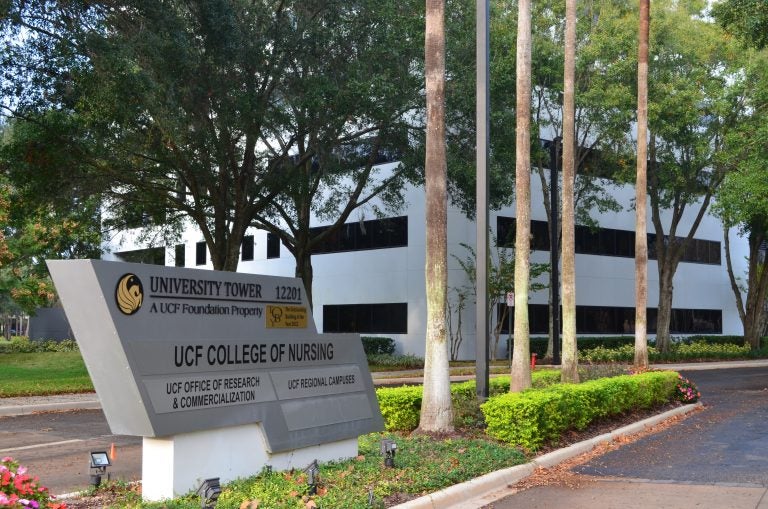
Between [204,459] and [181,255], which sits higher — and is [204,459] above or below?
below

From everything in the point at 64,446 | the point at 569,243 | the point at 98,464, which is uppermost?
the point at 569,243

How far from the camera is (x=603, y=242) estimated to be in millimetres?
41406

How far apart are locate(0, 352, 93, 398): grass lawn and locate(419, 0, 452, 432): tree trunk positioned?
43.9 feet

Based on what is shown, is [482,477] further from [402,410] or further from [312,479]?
[402,410]

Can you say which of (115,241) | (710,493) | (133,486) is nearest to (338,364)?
(133,486)

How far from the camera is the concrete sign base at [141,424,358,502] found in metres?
7.95

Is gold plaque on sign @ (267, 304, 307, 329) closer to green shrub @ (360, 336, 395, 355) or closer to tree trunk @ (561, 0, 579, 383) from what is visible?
tree trunk @ (561, 0, 579, 383)

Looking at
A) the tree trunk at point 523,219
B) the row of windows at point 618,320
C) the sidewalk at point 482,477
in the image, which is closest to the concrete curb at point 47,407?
the sidewalk at point 482,477

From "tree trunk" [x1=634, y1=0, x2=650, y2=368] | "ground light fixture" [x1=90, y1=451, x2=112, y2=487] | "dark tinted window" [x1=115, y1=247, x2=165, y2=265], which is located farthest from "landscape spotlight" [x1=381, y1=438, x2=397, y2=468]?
"dark tinted window" [x1=115, y1=247, x2=165, y2=265]

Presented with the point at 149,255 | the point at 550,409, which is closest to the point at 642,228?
the point at 550,409

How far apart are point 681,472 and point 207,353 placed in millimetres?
6659

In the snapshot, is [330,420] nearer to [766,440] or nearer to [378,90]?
[766,440]

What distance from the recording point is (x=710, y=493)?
9805 millimetres

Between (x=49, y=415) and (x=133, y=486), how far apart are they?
1074 centimetres
